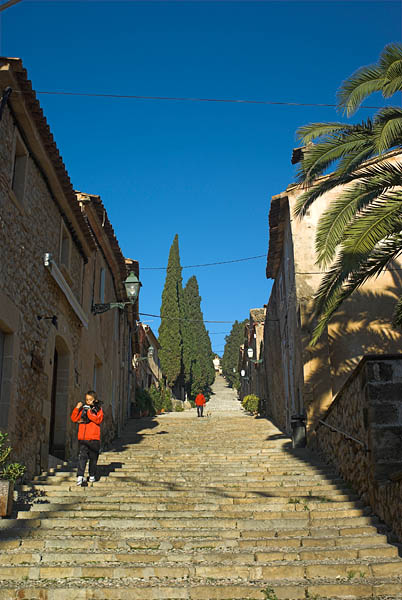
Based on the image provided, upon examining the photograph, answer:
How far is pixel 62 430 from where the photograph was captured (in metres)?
12.0

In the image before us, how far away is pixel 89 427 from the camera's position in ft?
30.5

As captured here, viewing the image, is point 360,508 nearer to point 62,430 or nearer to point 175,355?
point 62,430

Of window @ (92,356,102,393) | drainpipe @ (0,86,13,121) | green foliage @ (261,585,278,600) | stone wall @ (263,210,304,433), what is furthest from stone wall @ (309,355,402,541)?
window @ (92,356,102,393)

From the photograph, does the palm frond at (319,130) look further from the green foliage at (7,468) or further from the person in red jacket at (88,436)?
the green foliage at (7,468)

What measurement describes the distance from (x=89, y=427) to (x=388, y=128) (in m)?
6.36

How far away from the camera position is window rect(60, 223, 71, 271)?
12.5 m

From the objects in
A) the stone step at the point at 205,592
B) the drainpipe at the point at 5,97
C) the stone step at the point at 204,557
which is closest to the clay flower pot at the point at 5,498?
the stone step at the point at 204,557

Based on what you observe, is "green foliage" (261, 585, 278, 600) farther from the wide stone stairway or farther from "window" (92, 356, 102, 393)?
"window" (92, 356, 102, 393)

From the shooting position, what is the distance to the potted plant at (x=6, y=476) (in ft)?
23.5

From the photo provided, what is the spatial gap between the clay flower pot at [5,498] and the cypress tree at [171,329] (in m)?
38.0

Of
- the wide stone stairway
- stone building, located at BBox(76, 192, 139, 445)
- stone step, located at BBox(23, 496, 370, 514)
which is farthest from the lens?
stone building, located at BBox(76, 192, 139, 445)

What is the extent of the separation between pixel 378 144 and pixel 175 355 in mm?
39994

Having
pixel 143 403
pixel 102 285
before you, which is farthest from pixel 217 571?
pixel 143 403

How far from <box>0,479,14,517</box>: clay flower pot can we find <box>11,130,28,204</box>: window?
4484 millimetres
